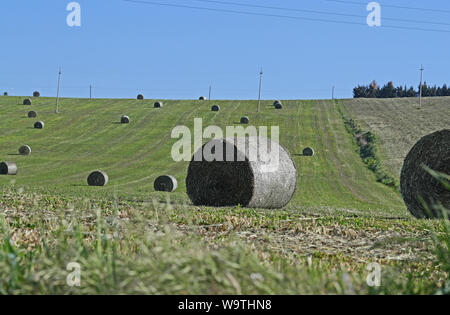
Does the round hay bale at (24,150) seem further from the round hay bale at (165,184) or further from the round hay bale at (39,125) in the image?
the round hay bale at (165,184)

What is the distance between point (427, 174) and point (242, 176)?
6.12 metres

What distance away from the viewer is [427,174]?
17266mm

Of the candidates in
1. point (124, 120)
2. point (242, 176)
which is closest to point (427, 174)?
point (242, 176)

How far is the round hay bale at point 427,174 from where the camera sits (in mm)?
16906

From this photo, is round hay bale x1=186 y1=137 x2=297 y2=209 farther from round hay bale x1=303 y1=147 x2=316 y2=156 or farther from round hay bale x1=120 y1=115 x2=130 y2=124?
round hay bale x1=120 y1=115 x2=130 y2=124

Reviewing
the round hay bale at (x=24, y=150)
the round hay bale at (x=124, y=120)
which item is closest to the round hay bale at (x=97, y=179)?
the round hay bale at (x=24, y=150)

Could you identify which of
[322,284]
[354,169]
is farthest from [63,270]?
[354,169]

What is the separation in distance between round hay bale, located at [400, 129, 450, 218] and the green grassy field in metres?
0.83

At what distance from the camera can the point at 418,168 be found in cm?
1778

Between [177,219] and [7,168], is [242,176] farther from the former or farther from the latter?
[7,168]

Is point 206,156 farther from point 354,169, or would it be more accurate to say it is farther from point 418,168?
point 354,169

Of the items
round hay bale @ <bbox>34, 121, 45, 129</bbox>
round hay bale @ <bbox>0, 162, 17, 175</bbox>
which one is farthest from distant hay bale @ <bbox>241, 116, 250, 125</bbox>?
round hay bale @ <bbox>0, 162, 17, 175</bbox>

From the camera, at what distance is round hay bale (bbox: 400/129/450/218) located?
16906mm

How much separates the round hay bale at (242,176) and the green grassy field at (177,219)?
47.5 inches
